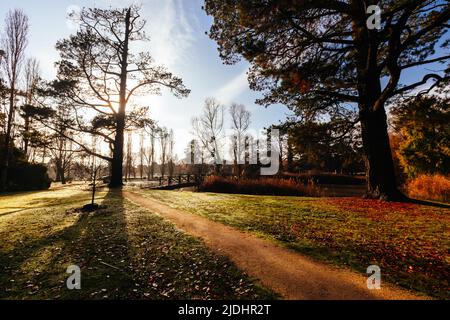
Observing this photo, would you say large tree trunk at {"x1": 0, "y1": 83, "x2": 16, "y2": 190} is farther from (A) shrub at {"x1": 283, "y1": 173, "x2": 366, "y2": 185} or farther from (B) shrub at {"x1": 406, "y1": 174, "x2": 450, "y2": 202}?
(B) shrub at {"x1": 406, "y1": 174, "x2": 450, "y2": 202}

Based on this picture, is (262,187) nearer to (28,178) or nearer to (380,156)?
(380,156)

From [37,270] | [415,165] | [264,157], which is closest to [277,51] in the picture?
[37,270]

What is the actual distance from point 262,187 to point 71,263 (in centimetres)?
1484

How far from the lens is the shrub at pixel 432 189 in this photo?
14.2 meters

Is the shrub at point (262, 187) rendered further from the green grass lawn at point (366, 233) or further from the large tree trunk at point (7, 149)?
the large tree trunk at point (7, 149)

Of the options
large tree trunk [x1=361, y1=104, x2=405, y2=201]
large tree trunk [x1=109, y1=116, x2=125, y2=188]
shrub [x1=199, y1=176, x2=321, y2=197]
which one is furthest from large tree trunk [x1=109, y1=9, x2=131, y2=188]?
large tree trunk [x1=361, y1=104, x2=405, y2=201]

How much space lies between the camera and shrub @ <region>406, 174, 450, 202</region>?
46.7ft

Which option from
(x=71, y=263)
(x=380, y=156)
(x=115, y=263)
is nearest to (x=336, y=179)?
(x=380, y=156)

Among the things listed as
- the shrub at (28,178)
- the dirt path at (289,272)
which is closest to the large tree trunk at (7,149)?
the shrub at (28,178)

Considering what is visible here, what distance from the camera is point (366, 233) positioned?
609 centimetres

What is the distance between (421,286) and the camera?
3.55 meters

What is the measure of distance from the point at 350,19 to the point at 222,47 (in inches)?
224

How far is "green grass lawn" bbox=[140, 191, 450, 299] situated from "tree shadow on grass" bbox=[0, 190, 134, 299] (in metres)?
3.27
